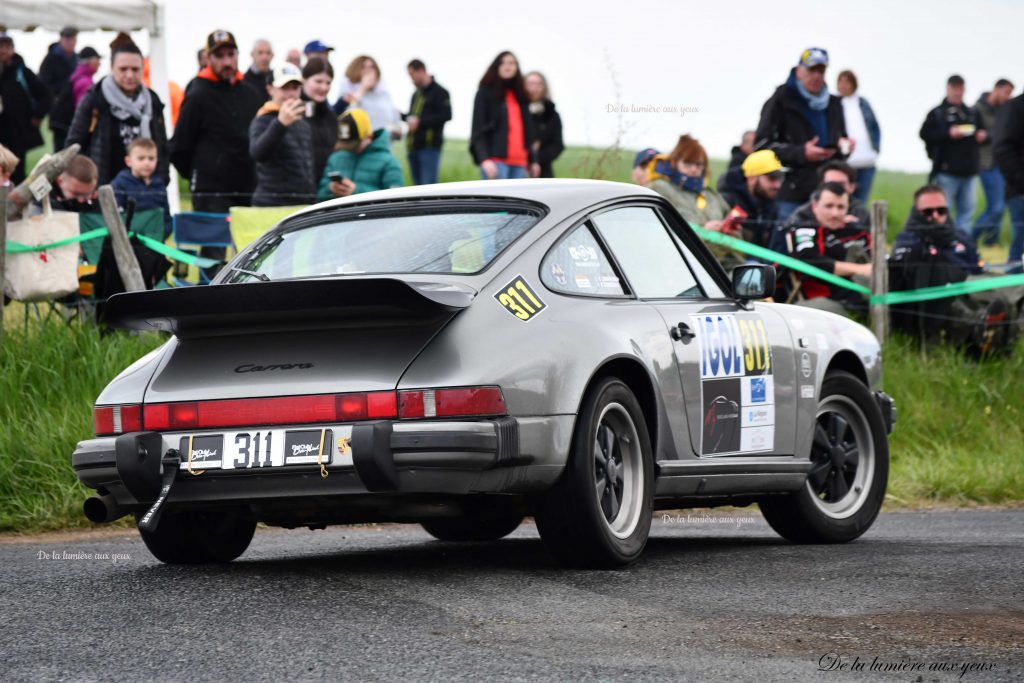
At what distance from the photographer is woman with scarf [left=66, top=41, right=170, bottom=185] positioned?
1270cm

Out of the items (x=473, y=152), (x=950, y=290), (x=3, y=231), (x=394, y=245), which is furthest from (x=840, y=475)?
(x=473, y=152)

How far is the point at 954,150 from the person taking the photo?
19.0 metres

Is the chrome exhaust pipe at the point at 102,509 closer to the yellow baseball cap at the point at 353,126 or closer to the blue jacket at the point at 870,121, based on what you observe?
the yellow baseball cap at the point at 353,126

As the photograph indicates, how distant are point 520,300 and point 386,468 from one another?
0.87 m

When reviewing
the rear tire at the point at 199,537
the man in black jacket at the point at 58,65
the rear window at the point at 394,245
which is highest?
the man in black jacket at the point at 58,65

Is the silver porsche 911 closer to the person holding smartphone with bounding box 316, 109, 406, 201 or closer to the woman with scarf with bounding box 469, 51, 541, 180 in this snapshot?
the person holding smartphone with bounding box 316, 109, 406, 201

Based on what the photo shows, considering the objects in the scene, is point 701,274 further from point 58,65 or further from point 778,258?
point 58,65

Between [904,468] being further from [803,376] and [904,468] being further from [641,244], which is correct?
[641,244]

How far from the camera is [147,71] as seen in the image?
1548cm

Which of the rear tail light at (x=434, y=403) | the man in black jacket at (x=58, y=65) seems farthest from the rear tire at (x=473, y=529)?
the man in black jacket at (x=58, y=65)

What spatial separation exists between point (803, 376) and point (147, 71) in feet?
31.0

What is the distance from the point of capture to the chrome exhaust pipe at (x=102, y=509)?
238 inches

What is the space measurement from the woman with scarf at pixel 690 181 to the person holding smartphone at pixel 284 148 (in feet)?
9.00

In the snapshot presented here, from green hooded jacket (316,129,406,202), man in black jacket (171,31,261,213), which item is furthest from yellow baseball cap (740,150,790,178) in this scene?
man in black jacket (171,31,261,213)
